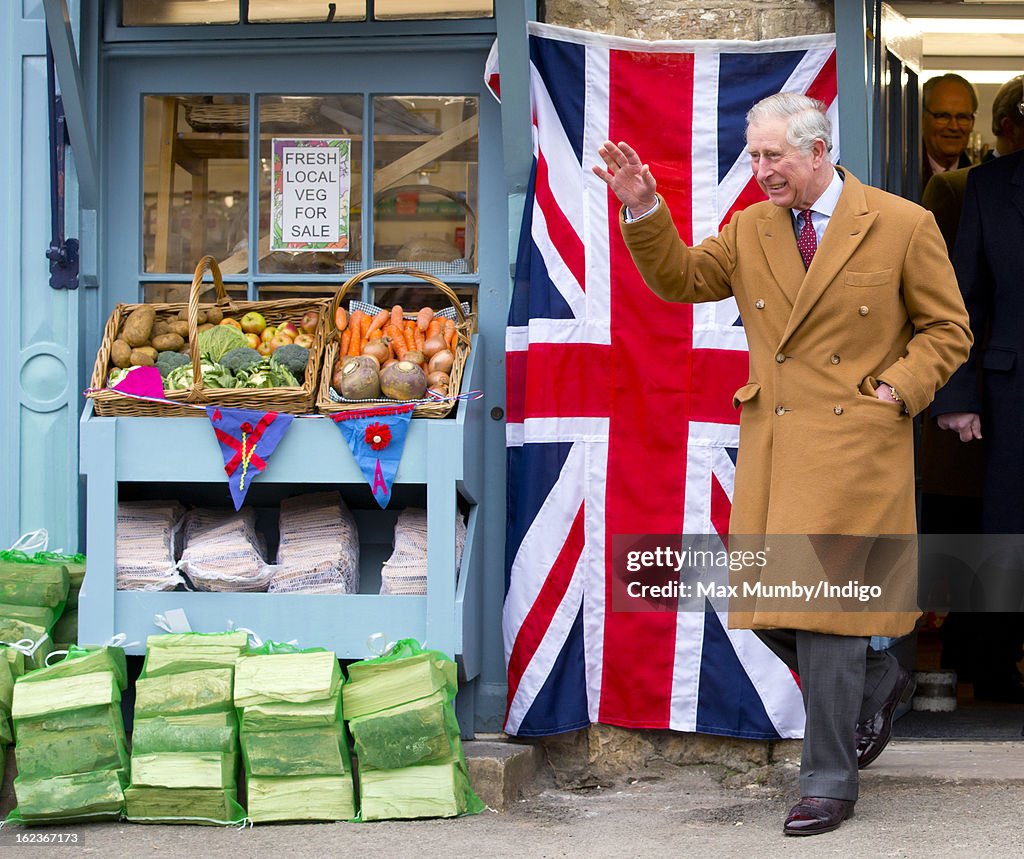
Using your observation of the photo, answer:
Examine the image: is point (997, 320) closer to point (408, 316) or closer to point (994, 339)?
point (994, 339)

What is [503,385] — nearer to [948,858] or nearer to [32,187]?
[32,187]

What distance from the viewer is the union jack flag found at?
4566 millimetres

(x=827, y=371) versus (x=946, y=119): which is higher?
(x=946, y=119)

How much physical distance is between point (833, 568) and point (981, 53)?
14.5 feet

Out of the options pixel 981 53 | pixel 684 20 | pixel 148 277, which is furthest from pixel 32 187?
pixel 981 53

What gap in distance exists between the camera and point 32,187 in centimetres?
477

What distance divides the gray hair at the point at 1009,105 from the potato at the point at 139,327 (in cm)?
333

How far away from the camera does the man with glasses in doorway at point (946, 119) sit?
617cm

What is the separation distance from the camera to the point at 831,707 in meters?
3.75

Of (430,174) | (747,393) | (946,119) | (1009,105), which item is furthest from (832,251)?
(946,119)

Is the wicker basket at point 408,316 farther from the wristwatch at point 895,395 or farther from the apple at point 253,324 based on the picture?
the wristwatch at point 895,395

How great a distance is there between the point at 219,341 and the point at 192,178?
0.73 meters

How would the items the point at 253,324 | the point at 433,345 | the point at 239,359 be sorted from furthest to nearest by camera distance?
1. the point at 253,324
2. the point at 433,345
3. the point at 239,359

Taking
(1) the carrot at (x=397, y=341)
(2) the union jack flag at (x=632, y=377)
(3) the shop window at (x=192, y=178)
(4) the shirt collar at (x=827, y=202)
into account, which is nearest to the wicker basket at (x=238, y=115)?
(3) the shop window at (x=192, y=178)
